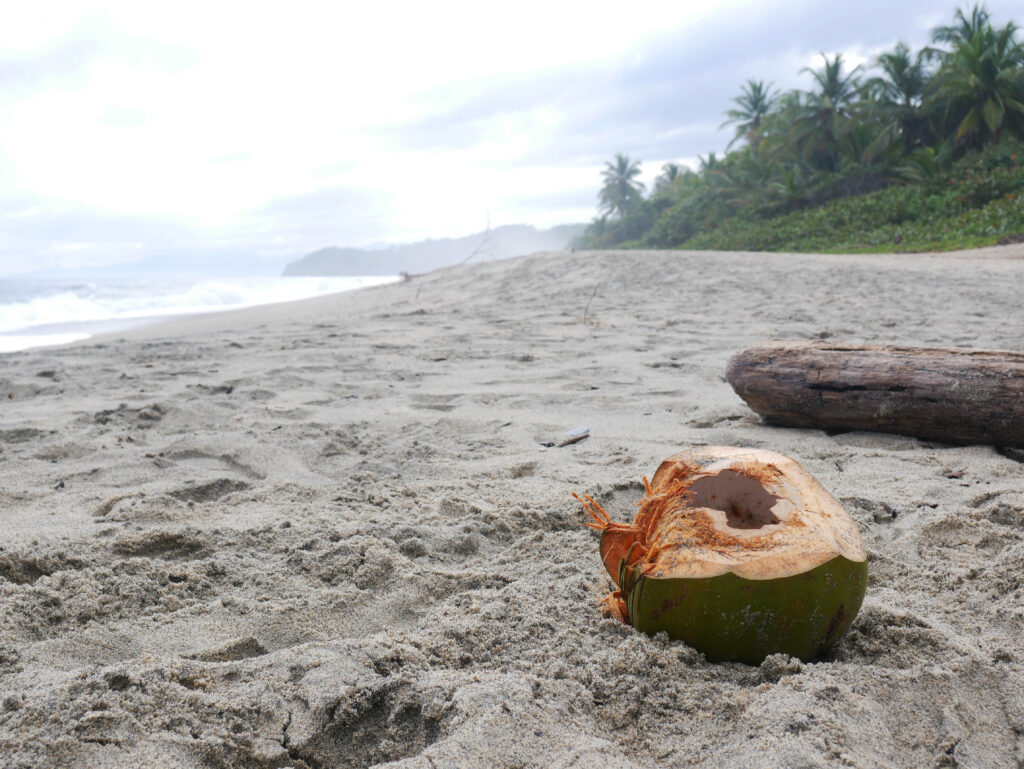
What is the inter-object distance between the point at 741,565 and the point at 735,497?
24 centimetres

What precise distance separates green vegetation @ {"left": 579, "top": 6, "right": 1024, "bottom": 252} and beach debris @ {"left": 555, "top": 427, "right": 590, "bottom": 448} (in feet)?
44.1

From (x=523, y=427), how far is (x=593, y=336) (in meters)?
2.66

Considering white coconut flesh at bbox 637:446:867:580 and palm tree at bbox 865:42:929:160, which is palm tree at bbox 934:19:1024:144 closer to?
palm tree at bbox 865:42:929:160

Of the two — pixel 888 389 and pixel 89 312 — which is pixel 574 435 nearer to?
pixel 888 389

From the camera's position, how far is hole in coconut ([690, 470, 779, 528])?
4.56ft

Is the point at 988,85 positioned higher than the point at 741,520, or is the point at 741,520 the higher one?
the point at 988,85

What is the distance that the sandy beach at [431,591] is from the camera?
1129mm

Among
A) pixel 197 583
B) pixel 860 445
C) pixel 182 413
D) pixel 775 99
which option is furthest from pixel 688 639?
pixel 775 99

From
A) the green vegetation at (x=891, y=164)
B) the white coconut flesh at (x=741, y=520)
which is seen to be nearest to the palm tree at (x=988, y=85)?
the green vegetation at (x=891, y=164)

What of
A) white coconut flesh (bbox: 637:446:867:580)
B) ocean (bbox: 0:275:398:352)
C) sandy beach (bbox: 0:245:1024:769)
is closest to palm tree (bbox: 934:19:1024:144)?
ocean (bbox: 0:275:398:352)

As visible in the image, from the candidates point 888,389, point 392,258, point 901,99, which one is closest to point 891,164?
point 901,99

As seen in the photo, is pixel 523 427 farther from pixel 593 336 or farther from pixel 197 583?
pixel 593 336

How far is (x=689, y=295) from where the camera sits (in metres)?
7.71

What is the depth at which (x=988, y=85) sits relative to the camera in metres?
18.4
